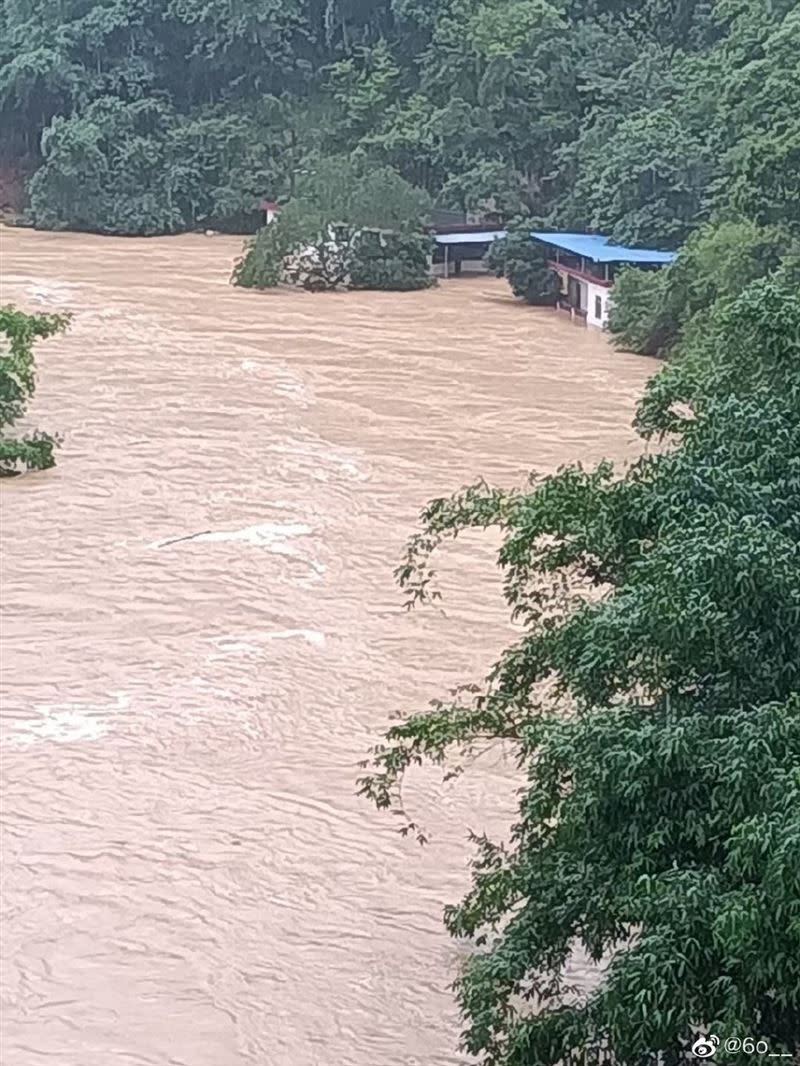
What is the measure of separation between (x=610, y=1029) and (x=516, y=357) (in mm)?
17753

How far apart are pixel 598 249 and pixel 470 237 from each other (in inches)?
186

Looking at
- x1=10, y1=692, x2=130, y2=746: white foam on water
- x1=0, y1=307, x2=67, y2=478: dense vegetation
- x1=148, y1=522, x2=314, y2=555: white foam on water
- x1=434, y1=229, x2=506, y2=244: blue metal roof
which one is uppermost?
x1=434, y1=229, x2=506, y2=244: blue metal roof

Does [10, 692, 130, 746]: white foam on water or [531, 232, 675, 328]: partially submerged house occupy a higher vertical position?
[531, 232, 675, 328]: partially submerged house

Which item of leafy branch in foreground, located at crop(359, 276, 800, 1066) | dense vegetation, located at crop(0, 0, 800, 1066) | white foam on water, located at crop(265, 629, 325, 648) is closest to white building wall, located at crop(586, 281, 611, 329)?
dense vegetation, located at crop(0, 0, 800, 1066)

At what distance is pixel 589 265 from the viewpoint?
24.4m

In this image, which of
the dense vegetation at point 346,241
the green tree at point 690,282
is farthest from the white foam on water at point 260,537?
the dense vegetation at point 346,241

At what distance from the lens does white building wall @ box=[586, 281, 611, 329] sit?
23.6 meters

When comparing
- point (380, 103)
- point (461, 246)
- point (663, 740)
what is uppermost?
point (380, 103)

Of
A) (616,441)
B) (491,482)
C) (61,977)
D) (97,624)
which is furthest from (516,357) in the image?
(61,977)

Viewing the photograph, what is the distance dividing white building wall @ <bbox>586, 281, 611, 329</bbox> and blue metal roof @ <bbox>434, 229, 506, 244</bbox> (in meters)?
4.59

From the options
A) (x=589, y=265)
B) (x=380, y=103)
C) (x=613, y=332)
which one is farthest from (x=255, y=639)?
(x=380, y=103)

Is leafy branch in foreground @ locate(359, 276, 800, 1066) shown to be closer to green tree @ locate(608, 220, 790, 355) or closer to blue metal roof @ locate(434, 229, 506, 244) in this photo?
green tree @ locate(608, 220, 790, 355)

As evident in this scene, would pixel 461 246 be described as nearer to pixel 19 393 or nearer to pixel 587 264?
pixel 587 264

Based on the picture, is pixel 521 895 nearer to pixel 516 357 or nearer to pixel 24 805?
pixel 24 805
